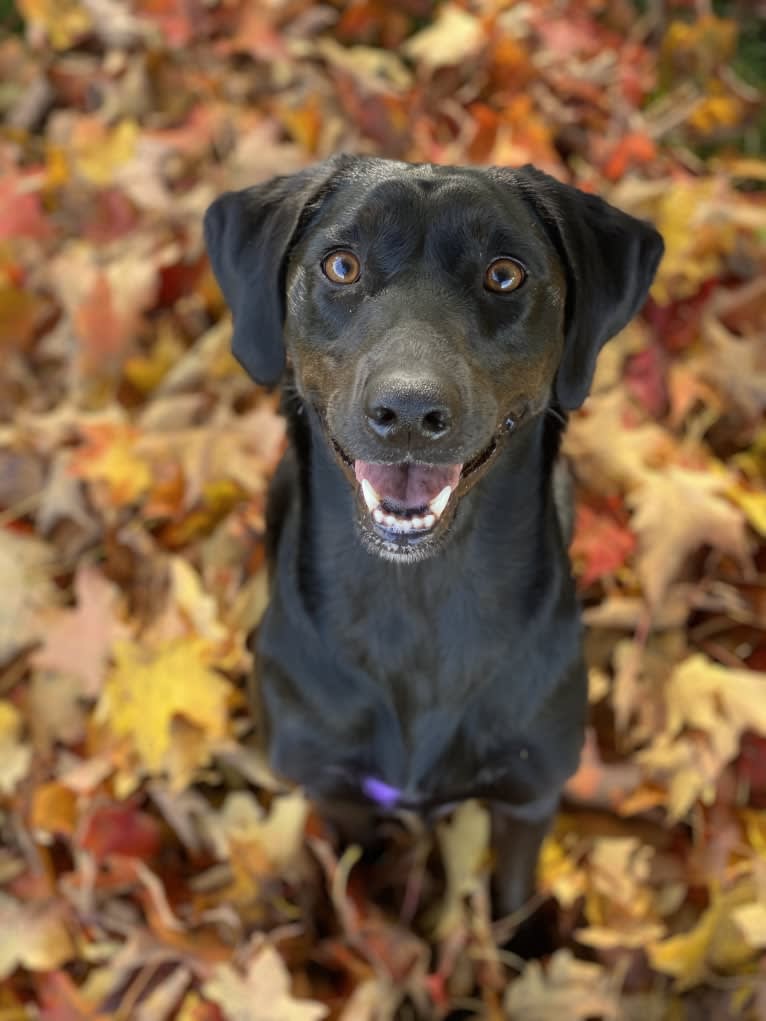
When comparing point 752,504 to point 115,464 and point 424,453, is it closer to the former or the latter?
point 424,453

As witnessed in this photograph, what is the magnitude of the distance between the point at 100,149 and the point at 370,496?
208 cm

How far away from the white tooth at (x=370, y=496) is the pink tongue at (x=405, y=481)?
0.04 feet

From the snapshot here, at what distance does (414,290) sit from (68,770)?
145cm

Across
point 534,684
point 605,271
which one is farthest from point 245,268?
point 534,684

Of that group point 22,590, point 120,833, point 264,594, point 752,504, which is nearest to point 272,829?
point 120,833

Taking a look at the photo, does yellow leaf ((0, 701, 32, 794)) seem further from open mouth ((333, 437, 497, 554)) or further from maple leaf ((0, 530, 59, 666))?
open mouth ((333, 437, 497, 554))

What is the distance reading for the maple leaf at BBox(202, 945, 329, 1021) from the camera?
206 cm

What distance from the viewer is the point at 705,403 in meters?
2.98

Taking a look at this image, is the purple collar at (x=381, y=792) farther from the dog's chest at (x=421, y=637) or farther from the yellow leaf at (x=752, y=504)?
the yellow leaf at (x=752, y=504)

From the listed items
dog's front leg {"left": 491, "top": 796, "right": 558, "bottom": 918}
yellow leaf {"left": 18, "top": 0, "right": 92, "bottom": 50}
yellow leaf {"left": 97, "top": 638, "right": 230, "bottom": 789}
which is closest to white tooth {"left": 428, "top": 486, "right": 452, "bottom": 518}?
dog's front leg {"left": 491, "top": 796, "right": 558, "bottom": 918}


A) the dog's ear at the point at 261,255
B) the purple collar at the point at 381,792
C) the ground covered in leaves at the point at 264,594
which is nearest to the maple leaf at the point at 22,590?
the ground covered in leaves at the point at 264,594

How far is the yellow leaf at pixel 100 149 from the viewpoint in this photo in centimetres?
322

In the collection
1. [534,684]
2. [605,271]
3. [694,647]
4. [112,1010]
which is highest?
[605,271]

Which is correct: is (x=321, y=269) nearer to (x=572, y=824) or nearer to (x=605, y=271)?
(x=605, y=271)
